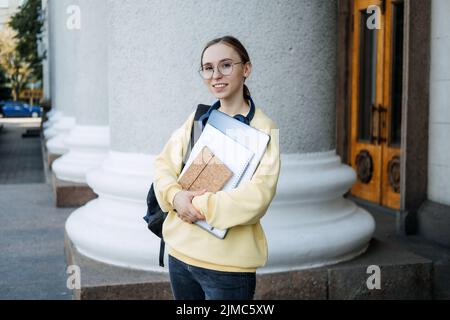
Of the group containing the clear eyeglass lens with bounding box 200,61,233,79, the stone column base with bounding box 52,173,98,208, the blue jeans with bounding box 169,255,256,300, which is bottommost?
the stone column base with bounding box 52,173,98,208

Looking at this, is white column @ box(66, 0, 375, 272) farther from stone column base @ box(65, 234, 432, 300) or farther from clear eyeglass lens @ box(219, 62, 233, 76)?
clear eyeglass lens @ box(219, 62, 233, 76)

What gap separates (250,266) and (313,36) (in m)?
2.43

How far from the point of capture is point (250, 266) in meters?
2.51

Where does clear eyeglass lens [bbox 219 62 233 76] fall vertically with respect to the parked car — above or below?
above

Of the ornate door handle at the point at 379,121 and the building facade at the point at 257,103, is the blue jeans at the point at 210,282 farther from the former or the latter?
the ornate door handle at the point at 379,121

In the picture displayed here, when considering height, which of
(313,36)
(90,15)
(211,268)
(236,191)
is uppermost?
(90,15)

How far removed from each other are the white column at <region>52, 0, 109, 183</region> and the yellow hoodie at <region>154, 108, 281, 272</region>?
610 cm

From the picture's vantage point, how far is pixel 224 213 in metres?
2.40

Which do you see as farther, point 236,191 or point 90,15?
point 90,15

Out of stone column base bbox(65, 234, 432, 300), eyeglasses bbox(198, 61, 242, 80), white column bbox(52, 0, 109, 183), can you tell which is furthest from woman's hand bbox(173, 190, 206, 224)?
white column bbox(52, 0, 109, 183)

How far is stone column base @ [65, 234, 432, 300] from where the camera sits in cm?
406

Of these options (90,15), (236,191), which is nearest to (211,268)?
(236,191)

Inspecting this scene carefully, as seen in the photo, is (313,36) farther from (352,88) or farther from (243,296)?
(352,88)

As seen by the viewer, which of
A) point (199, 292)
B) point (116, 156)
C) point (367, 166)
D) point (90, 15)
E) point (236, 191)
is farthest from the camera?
point (367, 166)
